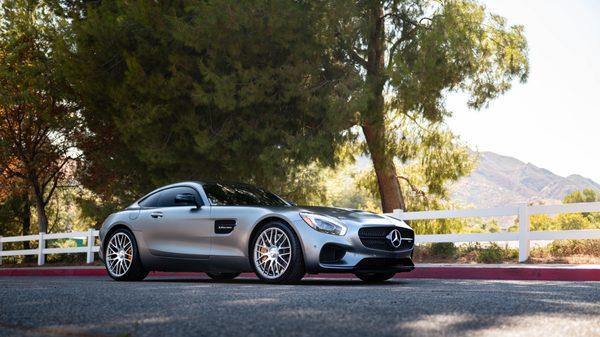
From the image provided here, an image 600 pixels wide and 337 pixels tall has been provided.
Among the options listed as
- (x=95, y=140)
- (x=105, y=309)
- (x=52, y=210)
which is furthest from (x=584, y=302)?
(x=52, y=210)

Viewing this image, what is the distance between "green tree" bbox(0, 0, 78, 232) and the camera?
83.0 ft

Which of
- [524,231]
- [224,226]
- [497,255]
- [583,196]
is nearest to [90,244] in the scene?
[497,255]

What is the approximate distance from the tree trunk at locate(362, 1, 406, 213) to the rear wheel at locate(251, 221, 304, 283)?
10.5 meters

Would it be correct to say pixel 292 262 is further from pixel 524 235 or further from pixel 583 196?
pixel 583 196

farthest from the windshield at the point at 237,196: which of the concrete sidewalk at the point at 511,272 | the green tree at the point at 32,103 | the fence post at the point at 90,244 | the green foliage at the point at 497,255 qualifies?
the green tree at the point at 32,103

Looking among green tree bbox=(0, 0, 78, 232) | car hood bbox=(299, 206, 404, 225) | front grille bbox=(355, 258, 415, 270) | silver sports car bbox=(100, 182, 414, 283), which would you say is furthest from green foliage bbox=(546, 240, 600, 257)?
green tree bbox=(0, 0, 78, 232)

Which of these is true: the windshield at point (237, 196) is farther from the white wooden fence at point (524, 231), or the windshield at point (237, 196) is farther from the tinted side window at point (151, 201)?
the white wooden fence at point (524, 231)

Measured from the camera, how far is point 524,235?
13.9 meters

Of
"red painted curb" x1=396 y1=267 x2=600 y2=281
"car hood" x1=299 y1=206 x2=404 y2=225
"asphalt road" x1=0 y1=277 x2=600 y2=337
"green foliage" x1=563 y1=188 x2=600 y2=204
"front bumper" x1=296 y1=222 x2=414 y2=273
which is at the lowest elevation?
"red painted curb" x1=396 y1=267 x2=600 y2=281

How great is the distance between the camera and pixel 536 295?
7398 millimetres

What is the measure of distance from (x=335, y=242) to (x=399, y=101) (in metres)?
11.8

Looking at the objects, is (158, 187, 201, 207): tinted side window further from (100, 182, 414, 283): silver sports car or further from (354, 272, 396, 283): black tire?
(354, 272, 396, 283): black tire

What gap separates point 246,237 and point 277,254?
0.58 m

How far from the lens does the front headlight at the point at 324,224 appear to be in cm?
950
